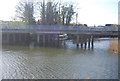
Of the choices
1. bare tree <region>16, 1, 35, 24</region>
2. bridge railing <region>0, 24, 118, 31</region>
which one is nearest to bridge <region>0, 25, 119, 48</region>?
bridge railing <region>0, 24, 118, 31</region>

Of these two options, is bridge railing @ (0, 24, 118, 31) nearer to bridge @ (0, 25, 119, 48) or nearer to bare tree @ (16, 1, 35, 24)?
bridge @ (0, 25, 119, 48)

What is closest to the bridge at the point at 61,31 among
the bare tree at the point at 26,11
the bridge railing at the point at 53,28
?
the bridge railing at the point at 53,28

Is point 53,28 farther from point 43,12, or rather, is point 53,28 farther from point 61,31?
point 43,12

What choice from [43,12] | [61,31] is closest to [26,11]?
[43,12]

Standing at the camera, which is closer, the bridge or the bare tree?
the bridge

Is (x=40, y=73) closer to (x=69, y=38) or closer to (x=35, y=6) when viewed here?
(x=35, y=6)

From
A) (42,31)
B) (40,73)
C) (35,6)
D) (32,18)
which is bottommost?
(40,73)

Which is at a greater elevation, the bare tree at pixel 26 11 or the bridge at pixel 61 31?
the bare tree at pixel 26 11

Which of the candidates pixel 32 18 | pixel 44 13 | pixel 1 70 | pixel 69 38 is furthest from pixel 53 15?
pixel 1 70

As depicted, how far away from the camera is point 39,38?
4491 cm

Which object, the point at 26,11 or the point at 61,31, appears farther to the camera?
the point at 26,11

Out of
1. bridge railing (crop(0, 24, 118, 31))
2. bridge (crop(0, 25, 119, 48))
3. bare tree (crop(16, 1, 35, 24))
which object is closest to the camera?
bridge railing (crop(0, 24, 118, 31))

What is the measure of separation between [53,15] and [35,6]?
4937 millimetres

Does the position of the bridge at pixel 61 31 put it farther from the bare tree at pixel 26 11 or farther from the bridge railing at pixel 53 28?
the bare tree at pixel 26 11
